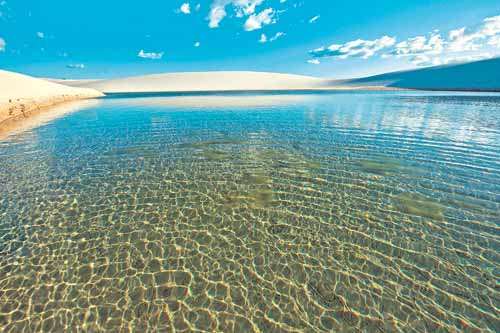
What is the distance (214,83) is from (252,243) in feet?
544


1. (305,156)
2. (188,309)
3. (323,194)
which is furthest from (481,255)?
(305,156)

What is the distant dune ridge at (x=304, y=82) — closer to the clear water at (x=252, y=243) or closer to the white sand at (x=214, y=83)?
the white sand at (x=214, y=83)

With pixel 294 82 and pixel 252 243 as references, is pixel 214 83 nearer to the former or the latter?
pixel 294 82

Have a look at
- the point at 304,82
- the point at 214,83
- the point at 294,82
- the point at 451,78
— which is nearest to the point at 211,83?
the point at 214,83

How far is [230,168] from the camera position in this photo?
1212 centimetres

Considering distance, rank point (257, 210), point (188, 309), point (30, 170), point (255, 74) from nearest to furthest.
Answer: point (188, 309)
point (257, 210)
point (30, 170)
point (255, 74)

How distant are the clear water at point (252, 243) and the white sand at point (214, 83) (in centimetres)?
14226

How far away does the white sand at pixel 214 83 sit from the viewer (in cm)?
14950

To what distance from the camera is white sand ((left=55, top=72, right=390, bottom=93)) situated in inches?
5886

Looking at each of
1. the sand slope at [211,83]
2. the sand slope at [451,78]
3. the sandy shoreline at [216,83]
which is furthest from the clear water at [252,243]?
the sandy shoreline at [216,83]

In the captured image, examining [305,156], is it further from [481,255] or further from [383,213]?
[481,255]

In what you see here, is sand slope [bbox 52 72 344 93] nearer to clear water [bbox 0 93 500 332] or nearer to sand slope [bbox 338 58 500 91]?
sand slope [bbox 338 58 500 91]

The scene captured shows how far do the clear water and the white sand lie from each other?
142264 mm

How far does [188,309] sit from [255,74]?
197 meters
